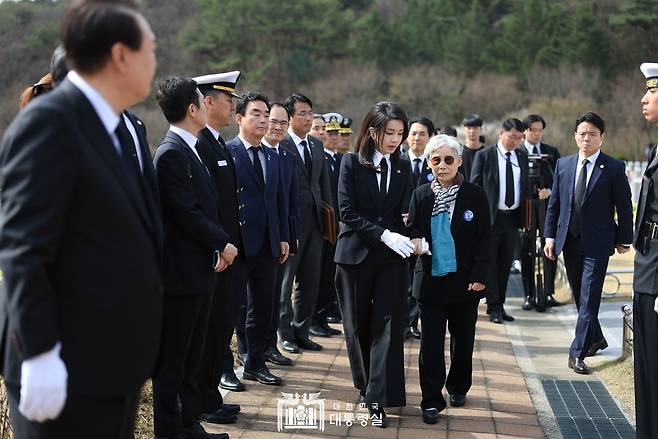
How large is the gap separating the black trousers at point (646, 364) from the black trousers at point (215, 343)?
234 cm

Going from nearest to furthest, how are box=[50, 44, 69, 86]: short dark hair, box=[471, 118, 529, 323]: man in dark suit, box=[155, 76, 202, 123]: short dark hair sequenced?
box=[50, 44, 69, 86]: short dark hair → box=[155, 76, 202, 123]: short dark hair → box=[471, 118, 529, 323]: man in dark suit

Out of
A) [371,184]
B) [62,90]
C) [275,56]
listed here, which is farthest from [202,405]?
[275,56]

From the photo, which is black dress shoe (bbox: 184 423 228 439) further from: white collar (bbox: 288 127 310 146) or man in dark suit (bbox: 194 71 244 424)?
white collar (bbox: 288 127 310 146)

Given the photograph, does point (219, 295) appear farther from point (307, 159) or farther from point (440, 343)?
point (307, 159)

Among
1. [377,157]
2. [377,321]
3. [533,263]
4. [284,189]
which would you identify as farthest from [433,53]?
[377,321]

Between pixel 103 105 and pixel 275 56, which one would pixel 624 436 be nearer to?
pixel 103 105

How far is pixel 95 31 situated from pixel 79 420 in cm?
114

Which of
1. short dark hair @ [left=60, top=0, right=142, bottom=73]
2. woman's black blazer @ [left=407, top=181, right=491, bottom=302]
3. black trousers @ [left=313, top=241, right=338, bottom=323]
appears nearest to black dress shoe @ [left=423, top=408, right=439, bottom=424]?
woman's black blazer @ [left=407, top=181, right=491, bottom=302]

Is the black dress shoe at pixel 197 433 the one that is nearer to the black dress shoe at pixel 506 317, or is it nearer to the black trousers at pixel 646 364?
the black trousers at pixel 646 364

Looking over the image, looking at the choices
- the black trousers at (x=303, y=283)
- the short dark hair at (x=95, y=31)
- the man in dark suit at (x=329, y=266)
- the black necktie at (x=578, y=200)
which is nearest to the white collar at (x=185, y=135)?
the short dark hair at (x=95, y=31)

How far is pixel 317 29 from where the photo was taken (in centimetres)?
4828

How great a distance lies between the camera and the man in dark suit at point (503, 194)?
868 centimetres

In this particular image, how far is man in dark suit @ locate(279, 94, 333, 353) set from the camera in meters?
6.99

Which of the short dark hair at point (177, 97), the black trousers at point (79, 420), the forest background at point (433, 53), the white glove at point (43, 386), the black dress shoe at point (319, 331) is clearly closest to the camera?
the white glove at point (43, 386)
